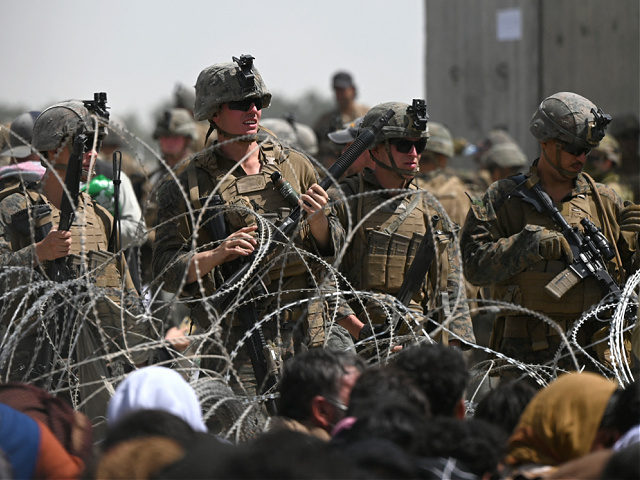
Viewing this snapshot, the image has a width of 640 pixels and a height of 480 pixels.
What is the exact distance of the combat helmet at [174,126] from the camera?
411 inches

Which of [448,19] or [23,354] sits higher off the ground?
[448,19]

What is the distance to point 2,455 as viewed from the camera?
3338 millimetres

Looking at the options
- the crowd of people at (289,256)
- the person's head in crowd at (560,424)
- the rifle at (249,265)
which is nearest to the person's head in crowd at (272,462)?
the person's head in crowd at (560,424)

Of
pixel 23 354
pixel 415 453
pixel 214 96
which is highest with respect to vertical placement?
pixel 214 96

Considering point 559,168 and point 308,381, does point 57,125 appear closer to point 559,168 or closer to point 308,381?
point 308,381

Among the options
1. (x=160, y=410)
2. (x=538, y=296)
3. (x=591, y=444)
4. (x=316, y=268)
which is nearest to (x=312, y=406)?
(x=160, y=410)

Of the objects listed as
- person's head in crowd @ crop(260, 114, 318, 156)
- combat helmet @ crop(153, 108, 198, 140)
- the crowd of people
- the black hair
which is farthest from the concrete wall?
the black hair

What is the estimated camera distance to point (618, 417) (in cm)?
371

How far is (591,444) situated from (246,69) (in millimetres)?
2728

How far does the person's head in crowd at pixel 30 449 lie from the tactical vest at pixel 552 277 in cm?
293

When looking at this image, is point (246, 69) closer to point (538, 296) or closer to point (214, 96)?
point (214, 96)

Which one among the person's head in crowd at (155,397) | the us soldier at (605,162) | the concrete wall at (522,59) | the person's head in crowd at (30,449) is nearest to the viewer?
the person's head in crowd at (30,449)

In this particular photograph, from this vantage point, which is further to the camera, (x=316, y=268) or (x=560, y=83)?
(x=560, y=83)

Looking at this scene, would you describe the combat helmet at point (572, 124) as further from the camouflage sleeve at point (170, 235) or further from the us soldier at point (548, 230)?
the camouflage sleeve at point (170, 235)
